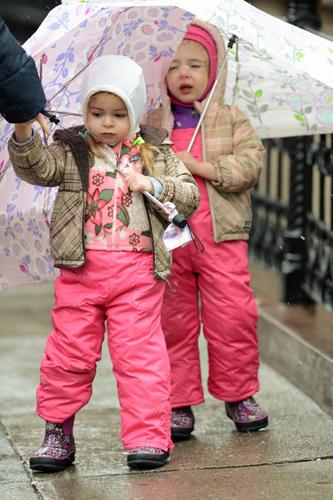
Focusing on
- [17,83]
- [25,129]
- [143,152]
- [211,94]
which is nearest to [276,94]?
[211,94]

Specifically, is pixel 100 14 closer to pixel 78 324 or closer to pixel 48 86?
pixel 48 86

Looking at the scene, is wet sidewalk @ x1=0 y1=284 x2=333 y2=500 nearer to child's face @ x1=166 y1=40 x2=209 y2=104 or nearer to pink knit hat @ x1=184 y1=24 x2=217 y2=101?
child's face @ x1=166 y1=40 x2=209 y2=104

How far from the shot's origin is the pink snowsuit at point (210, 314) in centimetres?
A: 491

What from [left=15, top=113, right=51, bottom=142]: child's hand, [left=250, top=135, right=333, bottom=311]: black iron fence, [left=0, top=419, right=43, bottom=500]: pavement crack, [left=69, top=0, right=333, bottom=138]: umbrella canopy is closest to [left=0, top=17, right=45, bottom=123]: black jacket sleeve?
[left=15, top=113, right=51, bottom=142]: child's hand

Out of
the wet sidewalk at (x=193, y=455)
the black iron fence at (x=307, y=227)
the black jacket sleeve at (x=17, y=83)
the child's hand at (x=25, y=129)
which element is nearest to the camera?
the black jacket sleeve at (x=17, y=83)

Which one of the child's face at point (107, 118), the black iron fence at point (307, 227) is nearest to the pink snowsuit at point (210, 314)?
the child's face at point (107, 118)

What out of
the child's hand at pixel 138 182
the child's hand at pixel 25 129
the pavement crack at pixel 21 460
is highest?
the child's hand at pixel 25 129

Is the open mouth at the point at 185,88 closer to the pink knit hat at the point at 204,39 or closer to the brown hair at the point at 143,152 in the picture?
the pink knit hat at the point at 204,39

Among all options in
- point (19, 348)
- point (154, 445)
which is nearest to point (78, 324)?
point (154, 445)

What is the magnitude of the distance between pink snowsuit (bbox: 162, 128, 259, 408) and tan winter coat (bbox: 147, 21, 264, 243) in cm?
4

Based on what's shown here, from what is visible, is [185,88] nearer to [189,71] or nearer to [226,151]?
[189,71]

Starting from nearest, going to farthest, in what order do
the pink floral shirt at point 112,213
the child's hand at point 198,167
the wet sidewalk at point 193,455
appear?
the wet sidewalk at point 193,455
the pink floral shirt at point 112,213
the child's hand at point 198,167

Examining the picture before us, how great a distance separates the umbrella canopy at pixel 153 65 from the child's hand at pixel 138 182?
50 cm

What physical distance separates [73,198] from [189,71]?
0.79 metres
